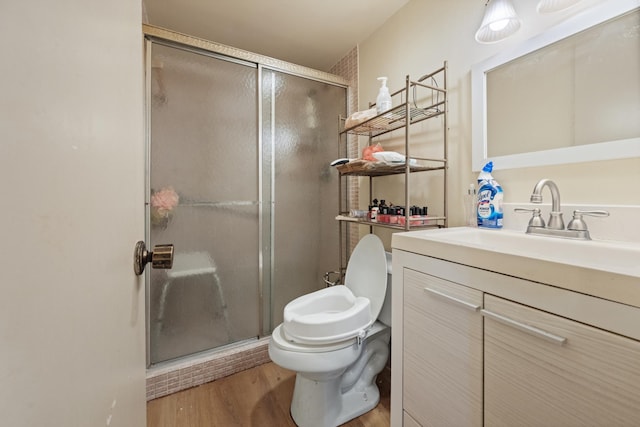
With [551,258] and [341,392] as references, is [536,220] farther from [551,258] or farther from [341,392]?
[341,392]

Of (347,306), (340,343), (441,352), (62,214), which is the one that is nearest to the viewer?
(62,214)

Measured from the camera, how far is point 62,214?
9.6 inches

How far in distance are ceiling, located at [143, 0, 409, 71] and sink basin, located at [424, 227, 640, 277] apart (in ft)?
4.86

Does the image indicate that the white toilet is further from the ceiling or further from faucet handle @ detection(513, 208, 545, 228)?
the ceiling

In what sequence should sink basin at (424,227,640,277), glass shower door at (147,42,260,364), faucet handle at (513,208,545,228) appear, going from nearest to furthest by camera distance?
1. sink basin at (424,227,640,277)
2. faucet handle at (513,208,545,228)
3. glass shower door at (147,42,260,364)

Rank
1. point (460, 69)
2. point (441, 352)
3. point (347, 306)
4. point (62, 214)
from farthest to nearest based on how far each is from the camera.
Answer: point (347, 306) < point (460, 69) < point (441, 352) < point (62, 214)

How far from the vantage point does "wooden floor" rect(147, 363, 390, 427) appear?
1.23 metres

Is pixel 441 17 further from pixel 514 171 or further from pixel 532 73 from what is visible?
pixel 514 171

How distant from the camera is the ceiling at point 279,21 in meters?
1.55

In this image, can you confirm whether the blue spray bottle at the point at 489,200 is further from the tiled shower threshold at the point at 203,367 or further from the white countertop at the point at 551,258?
the tiled shower threshold at the point at 203,367

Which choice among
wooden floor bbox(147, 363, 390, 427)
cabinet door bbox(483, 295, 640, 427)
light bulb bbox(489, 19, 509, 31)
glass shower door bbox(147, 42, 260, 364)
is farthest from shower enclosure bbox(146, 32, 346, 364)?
cabinet door bbox(483, 295, 640, 427)

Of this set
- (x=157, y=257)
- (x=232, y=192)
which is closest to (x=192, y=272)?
(x=232, y=192)

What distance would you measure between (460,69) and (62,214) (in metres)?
1.54

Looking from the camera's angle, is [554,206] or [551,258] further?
[554,206]
